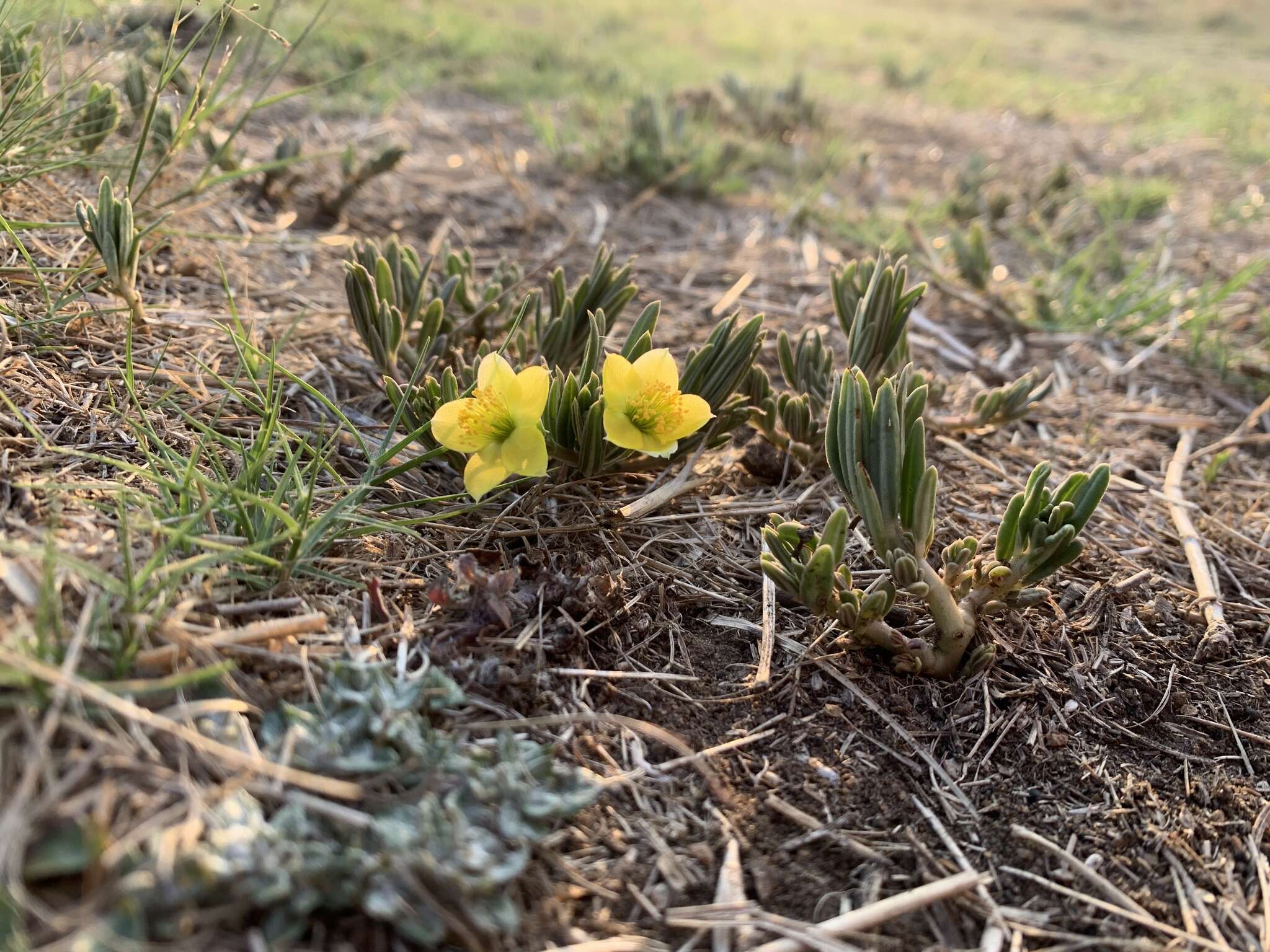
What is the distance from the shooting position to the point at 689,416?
5.59 feet

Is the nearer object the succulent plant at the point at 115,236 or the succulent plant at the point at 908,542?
the succulent plant at the point at 908,542

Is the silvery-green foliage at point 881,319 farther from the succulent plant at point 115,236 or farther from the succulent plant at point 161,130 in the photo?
the succulent plant at point 161,130

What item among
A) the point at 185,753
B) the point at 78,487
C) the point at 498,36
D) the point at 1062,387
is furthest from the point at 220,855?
the point at 498,36

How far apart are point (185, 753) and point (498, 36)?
231 inches

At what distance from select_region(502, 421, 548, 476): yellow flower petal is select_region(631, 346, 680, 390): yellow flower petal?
0.71 feet

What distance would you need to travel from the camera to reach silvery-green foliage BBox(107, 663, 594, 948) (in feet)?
3.31

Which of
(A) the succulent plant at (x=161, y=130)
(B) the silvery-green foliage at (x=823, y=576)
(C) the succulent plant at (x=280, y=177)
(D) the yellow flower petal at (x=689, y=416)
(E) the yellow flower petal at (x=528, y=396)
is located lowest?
(B) the silvery-green foliage at (x=823, y=576)

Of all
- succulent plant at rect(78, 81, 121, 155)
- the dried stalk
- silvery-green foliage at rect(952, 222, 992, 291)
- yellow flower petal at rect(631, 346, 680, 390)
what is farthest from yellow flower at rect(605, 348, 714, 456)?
silvery-green foliage at rect(952, 222, 992, 291)

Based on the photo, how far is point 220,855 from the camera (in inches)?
39.9

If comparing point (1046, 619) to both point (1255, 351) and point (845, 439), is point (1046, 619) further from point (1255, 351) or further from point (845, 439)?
point (1255, 351)

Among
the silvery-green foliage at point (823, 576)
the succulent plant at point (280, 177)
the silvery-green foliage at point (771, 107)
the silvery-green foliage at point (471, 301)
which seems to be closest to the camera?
the silvery-green foliage at point (823, 576)

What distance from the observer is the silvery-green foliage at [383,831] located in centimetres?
101

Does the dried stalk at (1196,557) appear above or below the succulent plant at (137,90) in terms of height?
below

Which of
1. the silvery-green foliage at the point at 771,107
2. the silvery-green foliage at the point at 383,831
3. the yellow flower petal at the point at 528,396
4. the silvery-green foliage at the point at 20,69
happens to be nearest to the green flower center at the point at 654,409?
the yellow flower petal at the point at 528,396
